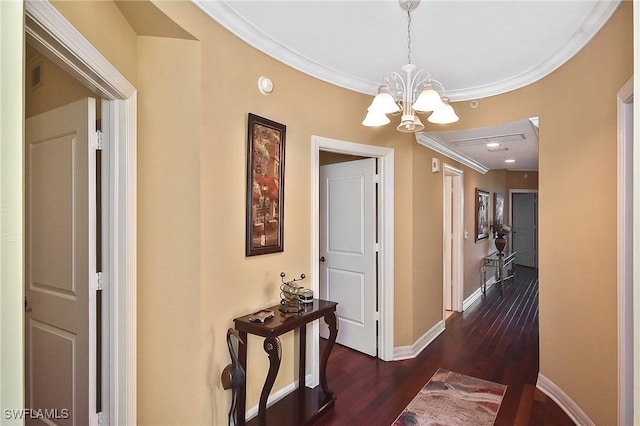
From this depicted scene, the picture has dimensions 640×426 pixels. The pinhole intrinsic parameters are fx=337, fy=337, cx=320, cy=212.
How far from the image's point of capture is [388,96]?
6.07 feet

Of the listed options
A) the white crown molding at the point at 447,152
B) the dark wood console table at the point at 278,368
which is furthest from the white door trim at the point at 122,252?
the white crown molding at the point at 447,152

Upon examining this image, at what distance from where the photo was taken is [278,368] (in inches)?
77.9

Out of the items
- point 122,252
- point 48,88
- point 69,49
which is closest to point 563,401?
point 122,252

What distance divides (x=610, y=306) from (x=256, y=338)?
2.17 metres

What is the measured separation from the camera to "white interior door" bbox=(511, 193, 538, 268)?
8.17m

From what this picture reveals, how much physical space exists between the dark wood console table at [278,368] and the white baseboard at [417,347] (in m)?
0.95

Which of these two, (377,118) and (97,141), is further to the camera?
(377,118)

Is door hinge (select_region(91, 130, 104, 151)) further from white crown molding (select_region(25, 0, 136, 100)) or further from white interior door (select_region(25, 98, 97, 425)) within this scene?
white crown molding (select_region(25, 0, 136, 100))

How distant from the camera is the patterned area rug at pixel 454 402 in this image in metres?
2.35

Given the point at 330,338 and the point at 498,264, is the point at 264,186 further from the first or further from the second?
the point at 498,264

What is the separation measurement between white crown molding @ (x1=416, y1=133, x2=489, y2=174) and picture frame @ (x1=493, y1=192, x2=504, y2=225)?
127cm

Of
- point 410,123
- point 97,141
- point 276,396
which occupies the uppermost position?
point 410,123

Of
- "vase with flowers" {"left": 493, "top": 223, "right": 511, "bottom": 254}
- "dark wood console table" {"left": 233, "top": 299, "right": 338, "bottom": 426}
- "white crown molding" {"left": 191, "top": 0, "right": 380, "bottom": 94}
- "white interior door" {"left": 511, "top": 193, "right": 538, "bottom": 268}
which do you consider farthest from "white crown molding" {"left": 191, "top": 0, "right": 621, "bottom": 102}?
"white interior door" {"left": 511, "top": 193, "right": 538, "bottom": 268}

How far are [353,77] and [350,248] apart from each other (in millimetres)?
1645
